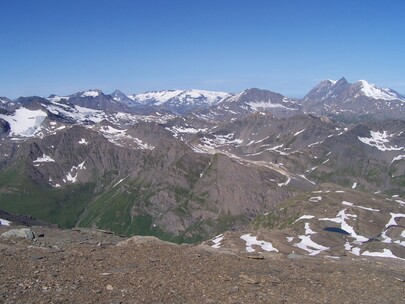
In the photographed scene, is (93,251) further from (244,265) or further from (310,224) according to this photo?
(310,224)

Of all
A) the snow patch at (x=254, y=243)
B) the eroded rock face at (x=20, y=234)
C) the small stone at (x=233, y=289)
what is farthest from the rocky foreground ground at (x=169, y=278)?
the snow patch at (x=254, y=243)

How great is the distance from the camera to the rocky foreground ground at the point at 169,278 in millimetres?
17906

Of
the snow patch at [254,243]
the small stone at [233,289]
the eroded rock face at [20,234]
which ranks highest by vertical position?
the small stone at [233,289]

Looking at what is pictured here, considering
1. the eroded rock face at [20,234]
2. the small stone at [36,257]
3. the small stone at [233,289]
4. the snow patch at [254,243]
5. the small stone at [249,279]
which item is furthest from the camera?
the snow patch at [254,243]

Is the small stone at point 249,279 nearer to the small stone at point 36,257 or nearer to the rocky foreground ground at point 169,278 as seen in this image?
the rocky foreground ground at point 169,278

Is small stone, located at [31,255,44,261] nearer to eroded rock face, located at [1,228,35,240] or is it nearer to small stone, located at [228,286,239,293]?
eroded rock face, located at [1,228,35,240]

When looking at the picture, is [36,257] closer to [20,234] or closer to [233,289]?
[20,234]

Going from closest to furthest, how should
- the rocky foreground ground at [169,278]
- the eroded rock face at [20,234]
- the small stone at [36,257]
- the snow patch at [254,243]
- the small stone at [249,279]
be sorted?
the rocky foreground ground at [169,278] → the small stone at [249,279] → the small stone at [36,257] → the eroded rock face at [20,234] → the snow patch at [254,243]

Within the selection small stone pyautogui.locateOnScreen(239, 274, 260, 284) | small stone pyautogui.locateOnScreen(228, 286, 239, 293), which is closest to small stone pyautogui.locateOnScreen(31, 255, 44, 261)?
small stone pyautogui.locateOnScreen(228, 286, 239, 293)

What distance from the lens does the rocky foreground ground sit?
58.7 ft

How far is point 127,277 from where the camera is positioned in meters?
20.2

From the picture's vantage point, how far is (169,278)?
20781 millimetres

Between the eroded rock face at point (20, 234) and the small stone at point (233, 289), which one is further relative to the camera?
the eroded rock face at point (20, 234)

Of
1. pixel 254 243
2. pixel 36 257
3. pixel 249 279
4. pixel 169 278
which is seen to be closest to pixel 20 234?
pixel 36 257
